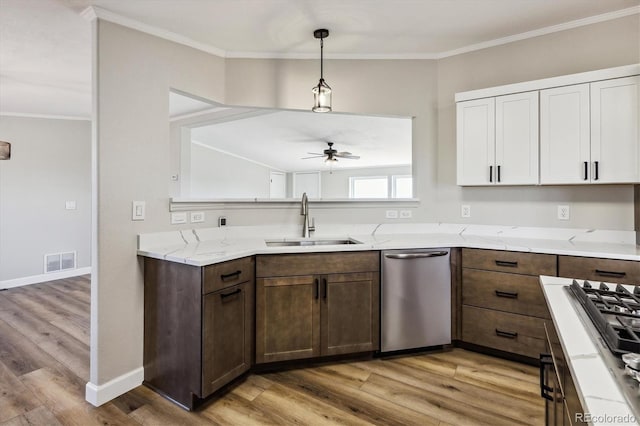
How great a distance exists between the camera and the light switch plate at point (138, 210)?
6.97ft

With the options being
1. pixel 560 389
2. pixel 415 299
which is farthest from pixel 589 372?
pixel 415 299

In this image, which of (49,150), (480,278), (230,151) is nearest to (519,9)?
(480,278)

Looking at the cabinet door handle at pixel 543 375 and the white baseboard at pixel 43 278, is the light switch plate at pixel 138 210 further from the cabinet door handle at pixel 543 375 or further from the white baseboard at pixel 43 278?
the white baseboard at pixel 43 278

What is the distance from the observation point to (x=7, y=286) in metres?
4.25

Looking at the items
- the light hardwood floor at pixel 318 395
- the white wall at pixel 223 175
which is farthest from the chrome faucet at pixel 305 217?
the white wall at pixel 223 175

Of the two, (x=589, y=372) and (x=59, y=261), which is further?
(x=59, y=261)

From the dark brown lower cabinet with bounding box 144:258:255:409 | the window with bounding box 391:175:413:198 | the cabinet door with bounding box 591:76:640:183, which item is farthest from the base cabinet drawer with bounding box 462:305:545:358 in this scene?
the window with bounding box 391:175:413:198

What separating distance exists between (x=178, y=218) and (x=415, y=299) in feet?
6.00

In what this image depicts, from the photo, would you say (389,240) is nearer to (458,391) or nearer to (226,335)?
(458,391)

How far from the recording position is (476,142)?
2.62 metres

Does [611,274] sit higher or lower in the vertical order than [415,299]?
higher

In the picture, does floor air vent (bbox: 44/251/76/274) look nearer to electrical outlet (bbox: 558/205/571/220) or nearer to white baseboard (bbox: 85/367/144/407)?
white baseboard (bbox: 85/367/144/407)

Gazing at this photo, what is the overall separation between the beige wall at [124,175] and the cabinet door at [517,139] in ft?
8.15

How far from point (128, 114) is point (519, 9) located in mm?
2716
